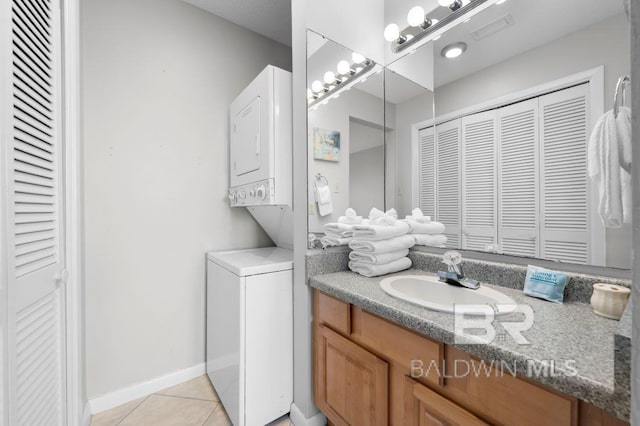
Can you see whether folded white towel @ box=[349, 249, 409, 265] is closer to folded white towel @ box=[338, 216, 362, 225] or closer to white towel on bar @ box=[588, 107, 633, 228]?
folded white towel @ box=[338, 216, 362, 225]

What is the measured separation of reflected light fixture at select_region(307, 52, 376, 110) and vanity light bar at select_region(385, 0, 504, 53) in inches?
7.8

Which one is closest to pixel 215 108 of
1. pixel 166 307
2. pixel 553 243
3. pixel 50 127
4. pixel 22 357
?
pixel 50 127

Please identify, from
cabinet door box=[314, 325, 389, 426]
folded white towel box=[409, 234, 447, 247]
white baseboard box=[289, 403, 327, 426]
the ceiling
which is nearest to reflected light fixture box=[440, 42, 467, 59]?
folded white towel box=[409, 234, 447, 247]

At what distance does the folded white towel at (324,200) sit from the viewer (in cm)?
165

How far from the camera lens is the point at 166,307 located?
200 centimetres

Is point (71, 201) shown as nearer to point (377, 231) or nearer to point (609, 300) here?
point (377, 231)

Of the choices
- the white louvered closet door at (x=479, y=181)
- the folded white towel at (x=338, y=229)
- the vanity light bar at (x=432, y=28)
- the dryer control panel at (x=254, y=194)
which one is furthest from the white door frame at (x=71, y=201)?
the white louvered closet door at (x=479, y=181)

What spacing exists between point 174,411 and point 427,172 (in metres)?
2.15

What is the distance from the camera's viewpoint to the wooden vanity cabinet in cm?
70

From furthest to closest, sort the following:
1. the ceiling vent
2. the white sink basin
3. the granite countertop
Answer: the ceiling vent
the white sink basin
the granite countertop

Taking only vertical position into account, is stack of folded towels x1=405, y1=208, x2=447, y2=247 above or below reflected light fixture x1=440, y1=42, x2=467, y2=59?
below

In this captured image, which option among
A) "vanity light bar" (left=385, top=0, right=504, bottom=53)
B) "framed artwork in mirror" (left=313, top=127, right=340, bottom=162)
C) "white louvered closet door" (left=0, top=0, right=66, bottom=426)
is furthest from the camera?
"framed artwork in mirror" (left=313, top=127, right=340, bottom=162)

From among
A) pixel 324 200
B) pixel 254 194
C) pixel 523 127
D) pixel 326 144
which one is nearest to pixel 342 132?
pixel 326 144

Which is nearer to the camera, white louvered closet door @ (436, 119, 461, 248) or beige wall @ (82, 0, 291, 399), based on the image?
white louvered closet door @ (436, 119, 461, 248)
